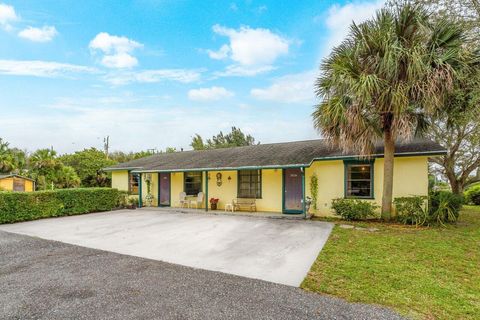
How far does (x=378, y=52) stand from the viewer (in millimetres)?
8891

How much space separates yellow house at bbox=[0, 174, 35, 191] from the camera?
66.6 ft

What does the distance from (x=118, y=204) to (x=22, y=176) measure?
12.3 metres

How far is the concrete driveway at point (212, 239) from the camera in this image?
205 inches

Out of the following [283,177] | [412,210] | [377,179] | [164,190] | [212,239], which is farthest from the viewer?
[164,190]

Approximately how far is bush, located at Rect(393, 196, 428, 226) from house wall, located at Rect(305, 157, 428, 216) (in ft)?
2.19

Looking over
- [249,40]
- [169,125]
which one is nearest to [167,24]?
[249,40]

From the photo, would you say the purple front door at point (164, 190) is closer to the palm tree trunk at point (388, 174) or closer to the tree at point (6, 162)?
the palm tree trunk at point (388, 174)

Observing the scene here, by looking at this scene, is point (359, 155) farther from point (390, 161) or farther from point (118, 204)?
point (118, 204)

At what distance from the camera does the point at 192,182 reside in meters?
14.6

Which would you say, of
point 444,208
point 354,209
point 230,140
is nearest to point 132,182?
point 354,209

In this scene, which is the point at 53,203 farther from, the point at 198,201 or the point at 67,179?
the point at 67,179

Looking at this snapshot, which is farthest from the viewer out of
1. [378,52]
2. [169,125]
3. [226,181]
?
[169,125]

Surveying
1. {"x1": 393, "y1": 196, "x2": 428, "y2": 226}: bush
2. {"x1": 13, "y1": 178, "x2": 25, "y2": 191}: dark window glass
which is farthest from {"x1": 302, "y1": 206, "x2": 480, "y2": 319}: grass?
{"x1": 13, "y1": 178, "x2": 25, "y2": 191}: dark window glass

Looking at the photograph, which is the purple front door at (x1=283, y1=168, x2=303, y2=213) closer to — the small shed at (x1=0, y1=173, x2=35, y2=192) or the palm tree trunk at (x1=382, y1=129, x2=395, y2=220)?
the palm tree trunk at (x1=382, y1=129, x2=395, y2=220)
